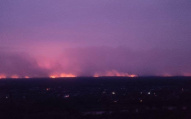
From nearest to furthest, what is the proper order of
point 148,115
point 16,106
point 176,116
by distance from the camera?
point 176,116
point 148,115
point 16,106

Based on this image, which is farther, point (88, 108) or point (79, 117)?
point (88, 108)

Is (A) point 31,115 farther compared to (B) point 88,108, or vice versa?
(B) point 88,108

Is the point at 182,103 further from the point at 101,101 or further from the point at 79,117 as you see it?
the point at 79,117

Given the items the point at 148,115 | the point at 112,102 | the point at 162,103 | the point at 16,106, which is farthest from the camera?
the point at 112,102

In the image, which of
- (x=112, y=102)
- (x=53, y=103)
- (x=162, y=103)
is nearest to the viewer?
(x=53, y=103)

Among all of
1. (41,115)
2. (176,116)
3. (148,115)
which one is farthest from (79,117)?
(176,116)

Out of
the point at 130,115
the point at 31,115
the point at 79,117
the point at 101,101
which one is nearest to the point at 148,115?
the point at 130,115

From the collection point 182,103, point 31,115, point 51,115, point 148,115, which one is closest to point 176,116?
point 148,115

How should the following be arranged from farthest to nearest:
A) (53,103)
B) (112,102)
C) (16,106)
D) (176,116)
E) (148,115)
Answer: (112,102)
(53,103)
(16,106)
(148,115)
(176,116)

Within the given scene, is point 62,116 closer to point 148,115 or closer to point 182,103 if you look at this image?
point 148,115
